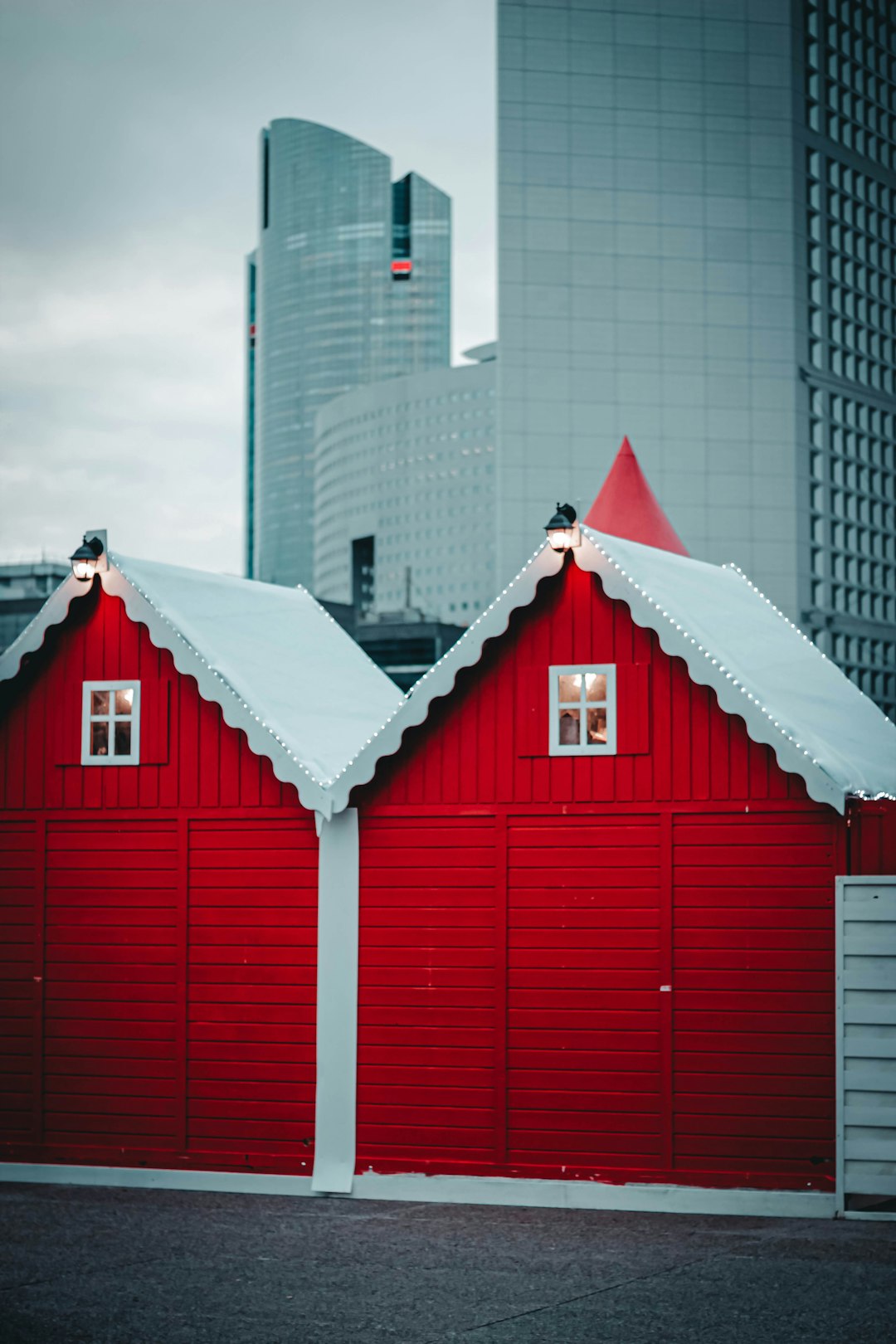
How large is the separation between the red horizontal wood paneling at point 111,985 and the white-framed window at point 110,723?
0.58 m

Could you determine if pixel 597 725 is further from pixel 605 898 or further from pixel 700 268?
pixel 700 268

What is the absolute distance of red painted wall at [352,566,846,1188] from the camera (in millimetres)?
12516

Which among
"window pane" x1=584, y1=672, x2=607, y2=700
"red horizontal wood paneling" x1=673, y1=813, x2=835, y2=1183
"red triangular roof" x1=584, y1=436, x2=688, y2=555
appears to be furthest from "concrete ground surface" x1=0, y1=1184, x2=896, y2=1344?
"red triangular roof" x1=584, y1=436, x2=688, y2=555

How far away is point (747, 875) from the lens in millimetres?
12742

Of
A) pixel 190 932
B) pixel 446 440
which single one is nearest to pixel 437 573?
pixel 446 440

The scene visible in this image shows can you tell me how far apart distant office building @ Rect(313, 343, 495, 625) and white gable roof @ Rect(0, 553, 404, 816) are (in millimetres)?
163303

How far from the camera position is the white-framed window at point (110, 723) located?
48.6 feet

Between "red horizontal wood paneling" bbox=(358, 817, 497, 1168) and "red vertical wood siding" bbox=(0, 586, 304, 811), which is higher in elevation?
"red vertical wood siding" bbox=(0, 586, 304, 811)

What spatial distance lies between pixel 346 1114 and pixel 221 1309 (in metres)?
4.14

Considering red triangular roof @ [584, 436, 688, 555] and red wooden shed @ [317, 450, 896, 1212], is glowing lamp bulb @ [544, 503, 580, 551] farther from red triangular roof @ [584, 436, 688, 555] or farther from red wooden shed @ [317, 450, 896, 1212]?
red triangular roof @ [584, 436, 688, 555]

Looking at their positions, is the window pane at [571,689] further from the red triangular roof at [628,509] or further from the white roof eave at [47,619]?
the red triangular roof at [628,509]

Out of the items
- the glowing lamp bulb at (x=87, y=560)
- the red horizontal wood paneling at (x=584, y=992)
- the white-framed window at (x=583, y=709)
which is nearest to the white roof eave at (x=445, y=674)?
the white-framed window at (x=583, y=709)

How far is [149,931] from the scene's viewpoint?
1450cm

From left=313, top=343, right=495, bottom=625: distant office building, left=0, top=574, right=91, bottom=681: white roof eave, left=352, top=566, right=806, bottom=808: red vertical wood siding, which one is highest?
left=313, top=343, right=495, bottom=625: distant office building
